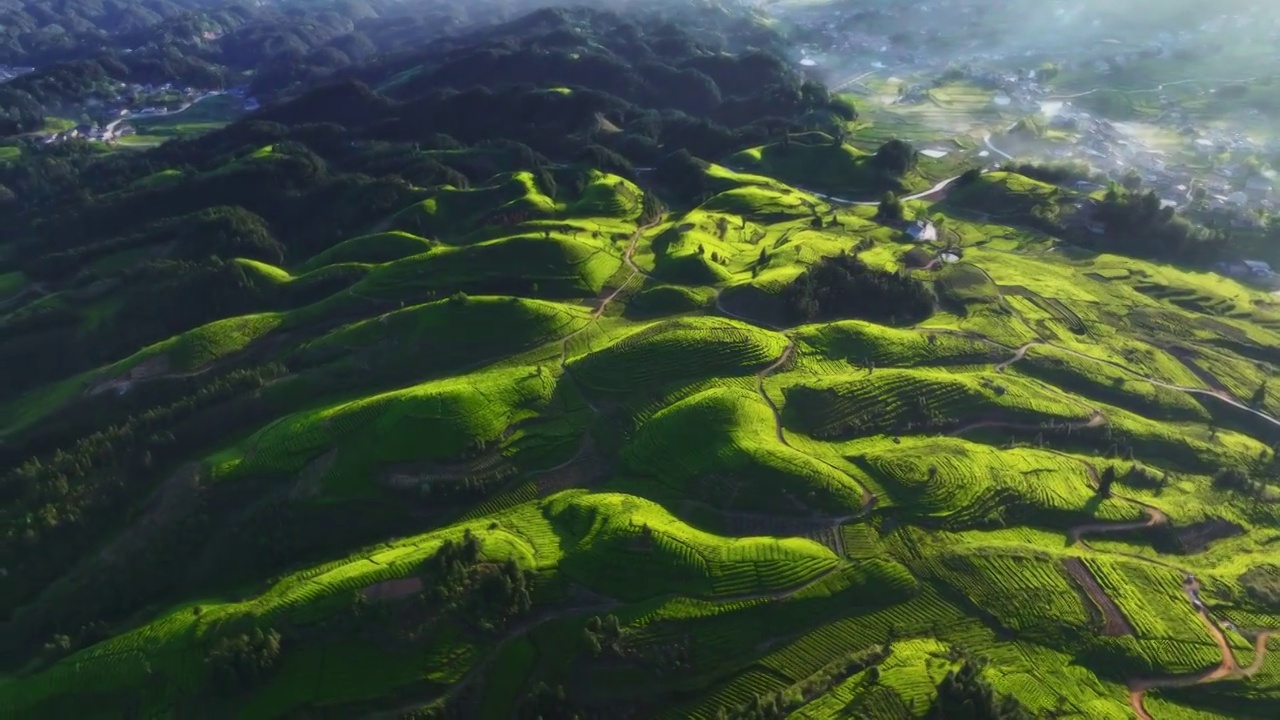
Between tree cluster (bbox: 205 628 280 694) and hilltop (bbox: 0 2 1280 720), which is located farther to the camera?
hilltop (bbox: 0 2 1280 720)

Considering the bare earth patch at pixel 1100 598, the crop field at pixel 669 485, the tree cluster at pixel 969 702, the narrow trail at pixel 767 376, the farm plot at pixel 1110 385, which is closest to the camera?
the tree cluster at pixel 969 702

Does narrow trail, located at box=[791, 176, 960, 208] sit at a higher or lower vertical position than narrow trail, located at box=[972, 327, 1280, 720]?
higher

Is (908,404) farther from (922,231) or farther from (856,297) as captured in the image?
(922,231)

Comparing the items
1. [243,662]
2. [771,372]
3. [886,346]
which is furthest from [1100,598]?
[243,662]

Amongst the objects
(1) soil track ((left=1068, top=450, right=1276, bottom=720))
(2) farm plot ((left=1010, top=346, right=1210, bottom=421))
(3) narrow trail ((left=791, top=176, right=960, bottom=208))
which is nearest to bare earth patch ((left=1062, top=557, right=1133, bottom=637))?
(1) soil track ((left=1068, top=450, right=1276, bottom=720))

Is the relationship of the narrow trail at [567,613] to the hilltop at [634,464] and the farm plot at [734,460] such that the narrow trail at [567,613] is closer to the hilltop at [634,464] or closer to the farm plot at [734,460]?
the hilltop at [634,464]

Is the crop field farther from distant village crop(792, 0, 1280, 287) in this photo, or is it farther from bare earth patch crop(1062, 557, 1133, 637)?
distant village crop(792, 0, 1280, 287)

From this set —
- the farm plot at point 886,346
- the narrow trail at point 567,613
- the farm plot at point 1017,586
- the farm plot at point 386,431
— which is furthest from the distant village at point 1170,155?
the narrow trail at point 567,613
